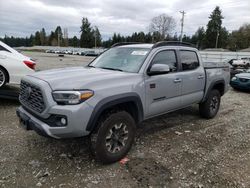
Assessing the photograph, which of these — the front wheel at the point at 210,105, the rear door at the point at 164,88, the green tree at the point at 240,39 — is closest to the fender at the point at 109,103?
the rear door at the point at 164,88

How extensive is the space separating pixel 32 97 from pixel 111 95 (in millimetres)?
1189

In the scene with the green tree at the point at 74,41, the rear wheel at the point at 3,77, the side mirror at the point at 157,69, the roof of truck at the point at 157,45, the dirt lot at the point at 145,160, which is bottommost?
the dirt lot at the point at 145,160

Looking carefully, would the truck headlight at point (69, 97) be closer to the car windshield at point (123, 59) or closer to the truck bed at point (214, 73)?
the car windshield at point (123, 59)

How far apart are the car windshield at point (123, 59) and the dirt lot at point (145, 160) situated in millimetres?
1447

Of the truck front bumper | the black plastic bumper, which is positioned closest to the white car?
the black plastic bumper

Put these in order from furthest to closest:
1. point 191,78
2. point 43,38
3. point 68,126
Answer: point 43,38 → point 191,78 → point 68,126

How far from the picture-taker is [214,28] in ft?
265

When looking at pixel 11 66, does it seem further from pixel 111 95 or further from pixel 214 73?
pixel 214 73

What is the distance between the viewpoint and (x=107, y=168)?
12.0ft

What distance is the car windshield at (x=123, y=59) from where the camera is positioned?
14.0ft

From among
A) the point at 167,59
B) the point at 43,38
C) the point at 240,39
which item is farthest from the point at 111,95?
the point at 43,38

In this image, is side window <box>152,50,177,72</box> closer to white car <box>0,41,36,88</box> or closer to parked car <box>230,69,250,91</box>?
white car <box>0,41,36,88</box>

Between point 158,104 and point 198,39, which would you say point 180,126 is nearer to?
point 158,104

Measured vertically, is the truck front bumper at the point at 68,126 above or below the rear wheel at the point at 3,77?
below
